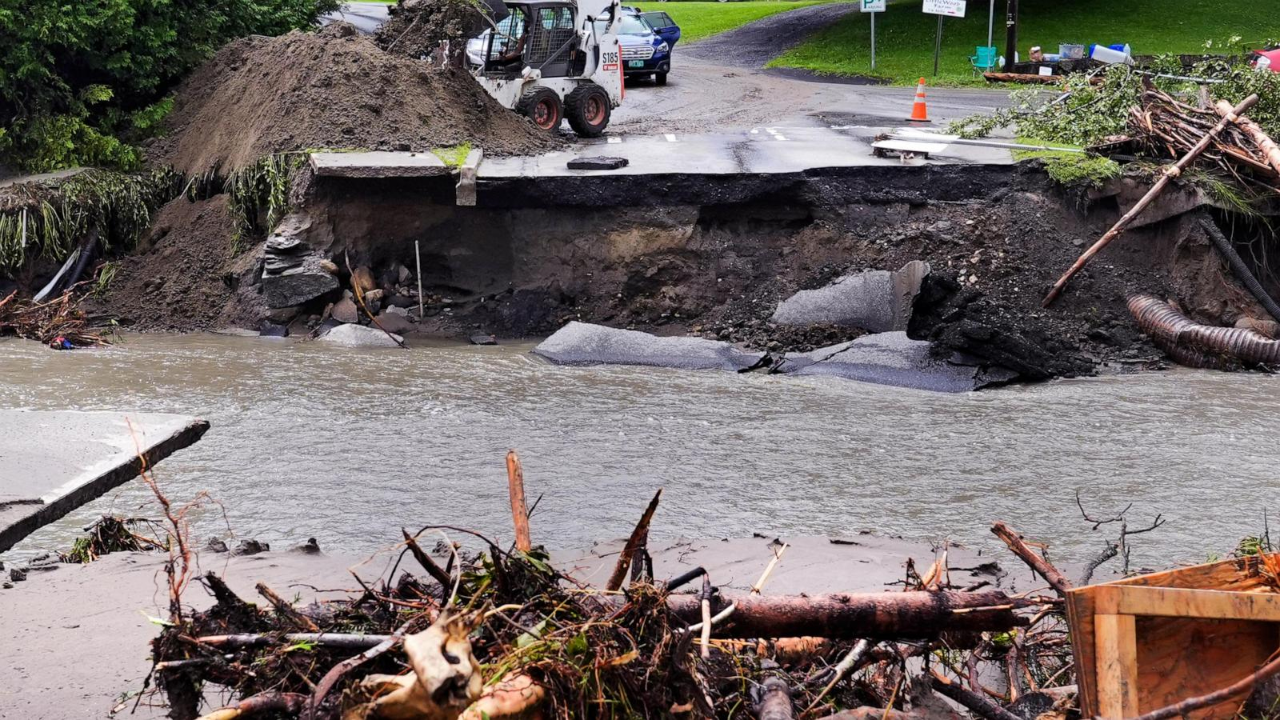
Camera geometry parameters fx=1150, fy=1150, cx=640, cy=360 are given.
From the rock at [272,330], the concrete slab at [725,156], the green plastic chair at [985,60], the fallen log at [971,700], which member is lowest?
the rock at [272,330]

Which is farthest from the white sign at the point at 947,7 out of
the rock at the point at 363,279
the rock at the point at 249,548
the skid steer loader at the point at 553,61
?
the rock at the point at 249,548

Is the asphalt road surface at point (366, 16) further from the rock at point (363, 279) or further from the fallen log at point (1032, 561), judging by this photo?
the fallen log at point (1032, 561)

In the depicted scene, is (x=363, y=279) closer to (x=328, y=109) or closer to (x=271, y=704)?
(x=328, y=109)

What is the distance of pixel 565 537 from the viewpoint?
21.4 ft

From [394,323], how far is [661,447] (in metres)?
5.32

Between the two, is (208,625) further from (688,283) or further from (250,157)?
(250,157)

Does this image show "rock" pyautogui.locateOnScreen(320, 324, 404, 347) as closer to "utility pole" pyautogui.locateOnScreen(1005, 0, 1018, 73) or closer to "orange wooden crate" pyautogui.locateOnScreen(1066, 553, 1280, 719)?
"orange wooden crate" pyautogui.locateOnScreen(1066, 553, 1280, 719)

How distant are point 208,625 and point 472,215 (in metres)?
10.4

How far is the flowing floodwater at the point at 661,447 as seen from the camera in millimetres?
6816

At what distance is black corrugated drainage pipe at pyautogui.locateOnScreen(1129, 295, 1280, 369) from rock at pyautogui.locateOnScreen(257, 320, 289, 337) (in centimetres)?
901

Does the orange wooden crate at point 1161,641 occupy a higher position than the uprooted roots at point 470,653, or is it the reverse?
the uprooted roots at point 470,653

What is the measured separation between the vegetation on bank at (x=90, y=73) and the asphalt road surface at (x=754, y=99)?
6.16 m

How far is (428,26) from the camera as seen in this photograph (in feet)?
51.0

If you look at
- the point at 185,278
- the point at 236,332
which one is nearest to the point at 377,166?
the point at 236,332
